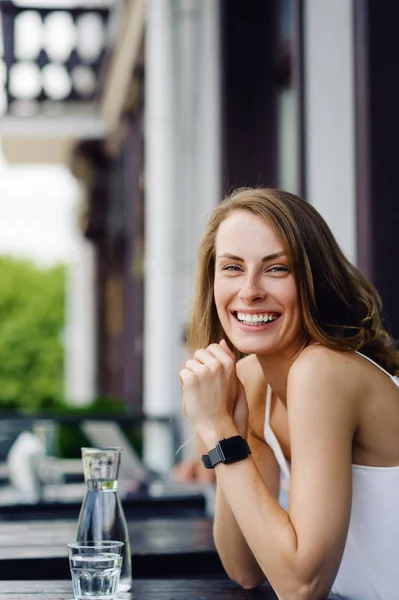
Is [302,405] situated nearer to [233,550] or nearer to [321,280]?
[321,280]

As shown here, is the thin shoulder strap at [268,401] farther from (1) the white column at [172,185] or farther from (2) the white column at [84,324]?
(2) the white column at [84,324]

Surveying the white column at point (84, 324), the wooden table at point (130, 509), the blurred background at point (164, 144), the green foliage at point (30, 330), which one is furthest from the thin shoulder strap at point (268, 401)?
the green foliage at point (30, 330)

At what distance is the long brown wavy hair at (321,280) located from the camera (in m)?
1.61

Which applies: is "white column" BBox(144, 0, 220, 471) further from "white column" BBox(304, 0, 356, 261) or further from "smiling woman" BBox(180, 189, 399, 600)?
"smiling woman" BBox(180, 189, 399, 600)

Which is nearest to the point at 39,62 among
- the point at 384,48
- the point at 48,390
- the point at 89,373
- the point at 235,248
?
the point at 89,373

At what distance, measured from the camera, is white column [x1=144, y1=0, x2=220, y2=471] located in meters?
5.82

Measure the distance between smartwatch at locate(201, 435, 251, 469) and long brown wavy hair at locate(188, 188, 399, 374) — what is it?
22cm

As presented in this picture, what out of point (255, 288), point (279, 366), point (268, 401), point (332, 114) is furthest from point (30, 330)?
point (255, 288)

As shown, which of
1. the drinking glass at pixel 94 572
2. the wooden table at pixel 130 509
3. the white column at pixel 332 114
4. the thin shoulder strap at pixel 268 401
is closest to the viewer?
the drinking glass at pixel 94 572

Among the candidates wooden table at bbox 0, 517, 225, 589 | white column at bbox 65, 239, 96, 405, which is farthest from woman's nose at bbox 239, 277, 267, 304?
white column at bbox 65, 239, 96, 405

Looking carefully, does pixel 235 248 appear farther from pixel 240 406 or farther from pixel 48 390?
pixel 48 390

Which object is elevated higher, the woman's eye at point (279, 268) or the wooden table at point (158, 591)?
the woman's eye at point (279, 268)

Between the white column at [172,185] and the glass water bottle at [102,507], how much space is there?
160 inches

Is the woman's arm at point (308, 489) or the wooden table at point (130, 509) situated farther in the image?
the wooden table at point (130, 509)
